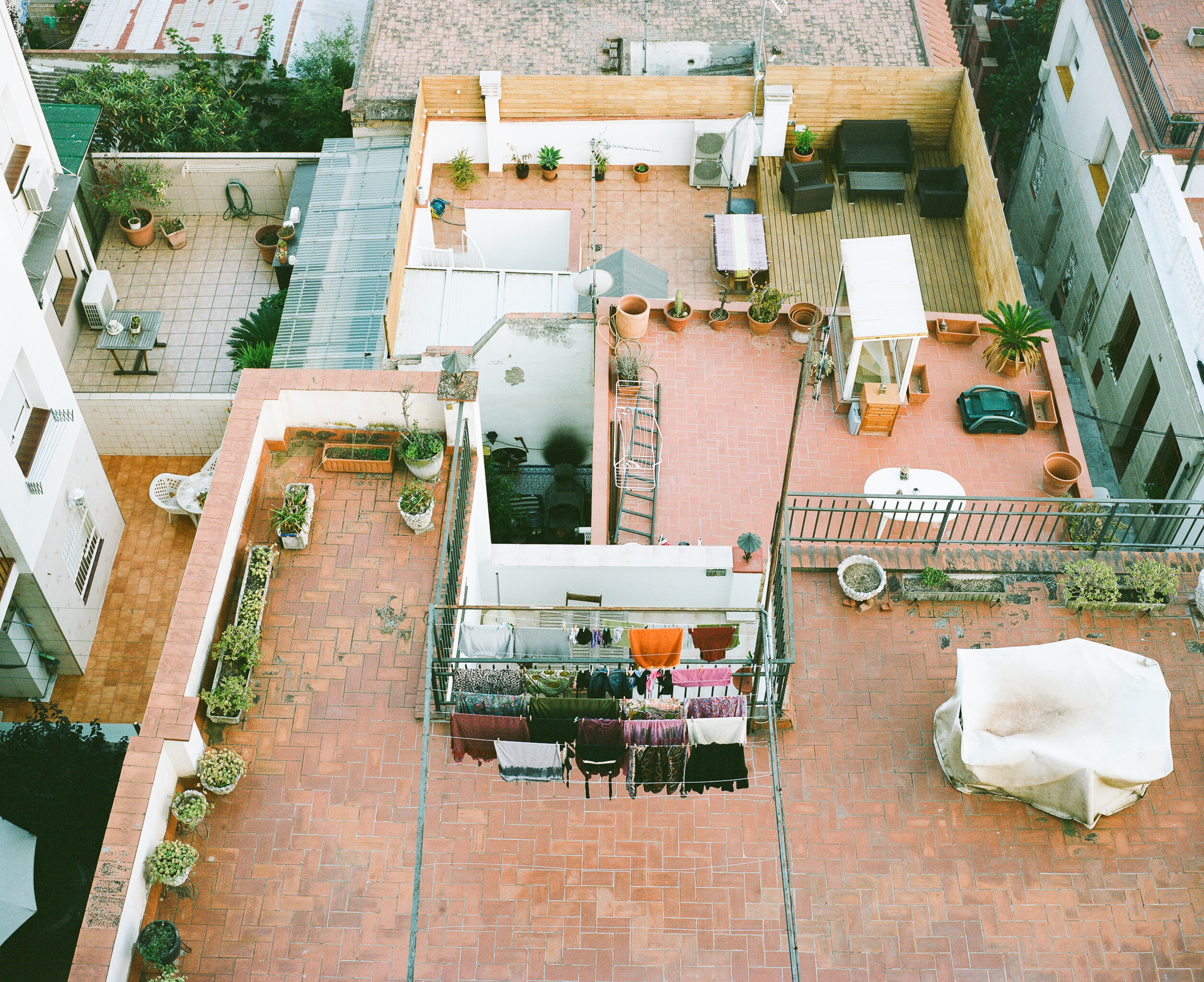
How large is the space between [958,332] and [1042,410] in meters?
2.34

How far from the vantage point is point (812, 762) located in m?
14.0

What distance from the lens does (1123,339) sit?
24281 mm

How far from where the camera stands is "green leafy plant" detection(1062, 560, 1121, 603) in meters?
15.4

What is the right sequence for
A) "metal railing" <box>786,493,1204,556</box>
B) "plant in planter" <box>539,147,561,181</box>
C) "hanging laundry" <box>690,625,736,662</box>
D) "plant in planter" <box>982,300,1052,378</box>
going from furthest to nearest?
1. "plant in planter" <box>539,147,561,181</box>
2. "plant in planter" <box>982,300,1052,378</box>
3. "metal railing" <box>786,493,1204,556</box>
4. "hanging laundry" <box>690,625,736,662</box>

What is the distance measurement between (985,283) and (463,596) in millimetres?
15960

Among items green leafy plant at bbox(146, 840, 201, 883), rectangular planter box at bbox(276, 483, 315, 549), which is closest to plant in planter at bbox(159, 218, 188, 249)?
rectangular planter box at bbox(276, 483, 315, 549)

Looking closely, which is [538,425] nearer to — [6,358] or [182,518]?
[182,518]

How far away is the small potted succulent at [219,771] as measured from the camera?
41.2 feet

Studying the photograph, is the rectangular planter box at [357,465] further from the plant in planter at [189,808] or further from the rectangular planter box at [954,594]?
the rectangular planter box at [954,594]

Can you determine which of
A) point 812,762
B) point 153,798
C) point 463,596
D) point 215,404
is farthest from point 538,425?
point 153,798

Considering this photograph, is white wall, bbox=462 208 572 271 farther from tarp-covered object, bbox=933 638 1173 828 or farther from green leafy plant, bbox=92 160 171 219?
tarp-covered object, bbox=933 638 1173 828

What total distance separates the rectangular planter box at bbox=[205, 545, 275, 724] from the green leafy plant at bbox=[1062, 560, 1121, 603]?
10899 millimetres

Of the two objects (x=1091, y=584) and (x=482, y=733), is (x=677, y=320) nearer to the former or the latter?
(x=1091, y=584)

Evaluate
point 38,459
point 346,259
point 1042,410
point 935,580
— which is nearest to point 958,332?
point 1042,410
